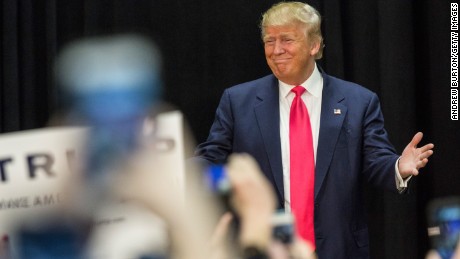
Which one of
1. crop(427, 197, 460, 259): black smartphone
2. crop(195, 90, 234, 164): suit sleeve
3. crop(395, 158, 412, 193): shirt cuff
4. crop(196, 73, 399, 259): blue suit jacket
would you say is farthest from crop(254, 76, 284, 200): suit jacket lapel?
crop(427, 197, 460, 259): black smartphone

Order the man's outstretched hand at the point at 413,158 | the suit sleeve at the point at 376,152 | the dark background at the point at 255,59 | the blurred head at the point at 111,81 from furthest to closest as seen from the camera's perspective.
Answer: the dark background at the point at 255,59 → the suit sleeve at the point at 376,152 → the man's outstretched hand at the point at 413,158 → the blurred head at the point at 111,81

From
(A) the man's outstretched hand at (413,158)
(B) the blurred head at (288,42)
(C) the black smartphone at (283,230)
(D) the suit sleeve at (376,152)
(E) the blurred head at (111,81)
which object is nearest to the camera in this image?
(E) the blurred head at (111,81)

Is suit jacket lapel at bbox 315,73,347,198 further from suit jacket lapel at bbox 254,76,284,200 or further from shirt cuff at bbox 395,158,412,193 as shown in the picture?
shirt cuff at bbox 395,158,412,193

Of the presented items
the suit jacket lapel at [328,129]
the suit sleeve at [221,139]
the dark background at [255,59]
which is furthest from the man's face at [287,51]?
the dark background at [255,59]

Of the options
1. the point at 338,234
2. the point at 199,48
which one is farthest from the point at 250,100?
the point at 199,48

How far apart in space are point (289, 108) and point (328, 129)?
7.4 inches

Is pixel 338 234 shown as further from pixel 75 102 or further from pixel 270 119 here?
pixel 75 102

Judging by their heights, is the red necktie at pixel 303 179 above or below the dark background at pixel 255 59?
below

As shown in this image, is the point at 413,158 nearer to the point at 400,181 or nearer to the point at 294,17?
the point at 400,181

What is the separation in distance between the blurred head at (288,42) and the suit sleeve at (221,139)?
0.80 feet

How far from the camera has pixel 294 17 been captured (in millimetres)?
2939

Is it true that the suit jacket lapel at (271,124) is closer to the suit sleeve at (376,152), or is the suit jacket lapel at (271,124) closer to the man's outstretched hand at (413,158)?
the suit sleeve at (376,152)

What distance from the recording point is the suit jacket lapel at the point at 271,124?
2.81 m

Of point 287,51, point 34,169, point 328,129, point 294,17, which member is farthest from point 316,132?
point 34,169
